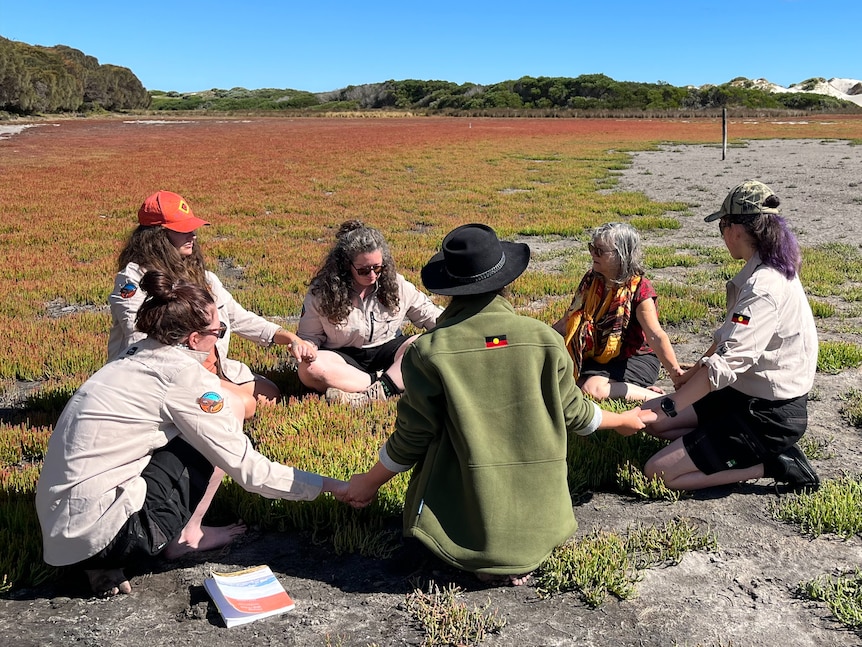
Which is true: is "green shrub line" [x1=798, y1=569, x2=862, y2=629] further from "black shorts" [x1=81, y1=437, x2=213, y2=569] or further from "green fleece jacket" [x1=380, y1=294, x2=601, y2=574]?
"black shorts" [x1=81, y1=437, x2=213, y2=569]

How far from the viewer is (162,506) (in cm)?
329

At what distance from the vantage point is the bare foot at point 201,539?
3.59 metres

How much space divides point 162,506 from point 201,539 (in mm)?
450

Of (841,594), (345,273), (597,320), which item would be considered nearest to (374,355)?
(345,273)

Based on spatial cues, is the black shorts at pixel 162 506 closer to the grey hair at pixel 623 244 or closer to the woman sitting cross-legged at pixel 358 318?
the woman sitting cross-legged at pixel 358 318

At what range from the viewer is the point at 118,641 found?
298 centimetres

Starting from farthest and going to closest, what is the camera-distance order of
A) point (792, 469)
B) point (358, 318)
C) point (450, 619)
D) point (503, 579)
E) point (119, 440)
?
point (358, 318), point (792, 469), point (503, 579), point (119, 440), point (450, 619)

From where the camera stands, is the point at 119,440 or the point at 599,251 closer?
the point at 119,440

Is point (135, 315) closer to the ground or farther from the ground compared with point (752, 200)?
closer to the ground

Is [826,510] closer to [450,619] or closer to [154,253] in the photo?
[450,619]

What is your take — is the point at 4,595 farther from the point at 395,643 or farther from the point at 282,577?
the point at 395,643

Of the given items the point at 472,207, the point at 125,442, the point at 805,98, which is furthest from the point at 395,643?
the point at 805,98

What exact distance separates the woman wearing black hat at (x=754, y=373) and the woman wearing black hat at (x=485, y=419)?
1.08 m

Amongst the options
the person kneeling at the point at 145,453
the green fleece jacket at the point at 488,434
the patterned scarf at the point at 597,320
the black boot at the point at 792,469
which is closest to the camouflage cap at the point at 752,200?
the black boot at the point at 792,469
